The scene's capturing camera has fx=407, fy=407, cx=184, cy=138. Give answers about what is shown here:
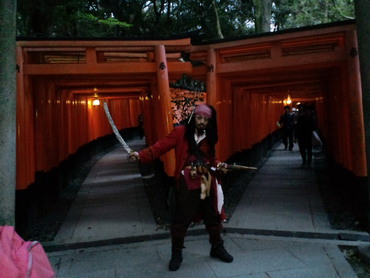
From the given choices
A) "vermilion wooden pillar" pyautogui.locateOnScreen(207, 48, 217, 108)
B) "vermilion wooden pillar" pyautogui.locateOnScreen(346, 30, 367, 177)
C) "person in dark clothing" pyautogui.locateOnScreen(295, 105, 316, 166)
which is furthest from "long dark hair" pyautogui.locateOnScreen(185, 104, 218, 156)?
"person in dark clothing" pyautogui.locateOnScreen(295, 105, 316, 166)

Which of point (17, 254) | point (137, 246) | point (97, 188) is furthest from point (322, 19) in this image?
point (17, 254)

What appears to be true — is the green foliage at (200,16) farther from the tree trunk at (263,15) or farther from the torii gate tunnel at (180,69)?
the torii gate tunnel at (180,69)

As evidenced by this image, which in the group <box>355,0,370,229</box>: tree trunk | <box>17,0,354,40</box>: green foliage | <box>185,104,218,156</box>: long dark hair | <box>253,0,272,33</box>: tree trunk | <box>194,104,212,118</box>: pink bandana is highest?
<box>17,0,354,40</box>: green foliage

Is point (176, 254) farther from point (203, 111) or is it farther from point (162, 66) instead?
point (162, 66)

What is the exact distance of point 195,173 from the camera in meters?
4.38

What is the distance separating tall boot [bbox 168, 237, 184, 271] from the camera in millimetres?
4516

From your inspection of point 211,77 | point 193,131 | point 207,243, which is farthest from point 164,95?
point 207,243

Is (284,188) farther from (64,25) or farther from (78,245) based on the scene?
(64,25)

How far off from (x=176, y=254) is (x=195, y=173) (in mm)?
973

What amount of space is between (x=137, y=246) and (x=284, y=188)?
4.68 m

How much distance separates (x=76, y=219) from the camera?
23.2 feet

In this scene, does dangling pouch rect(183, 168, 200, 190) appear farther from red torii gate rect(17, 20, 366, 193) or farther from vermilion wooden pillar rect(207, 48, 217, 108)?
vermilion wooden pillar rect(207, 48, 217, 108)

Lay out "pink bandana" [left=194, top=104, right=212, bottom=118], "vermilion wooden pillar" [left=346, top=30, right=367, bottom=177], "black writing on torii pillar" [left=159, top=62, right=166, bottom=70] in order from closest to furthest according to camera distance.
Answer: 1. "pink bandana" [left=194, top=104, right=212, bottom=118]
2. "vermilion wooden pillar" [left=346, top=30, right=367, bottom=177]
3. "black writing on torii pillar" [left=159, top=62, right=166, bottom=70]

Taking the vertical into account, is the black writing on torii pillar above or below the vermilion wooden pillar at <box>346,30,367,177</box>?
above
